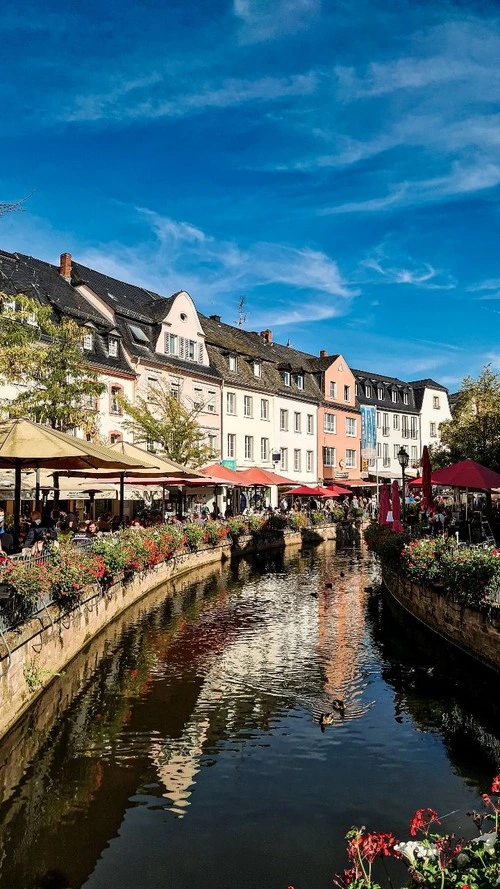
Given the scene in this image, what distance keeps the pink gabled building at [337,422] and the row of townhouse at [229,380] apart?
0.10 m

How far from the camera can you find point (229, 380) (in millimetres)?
47438

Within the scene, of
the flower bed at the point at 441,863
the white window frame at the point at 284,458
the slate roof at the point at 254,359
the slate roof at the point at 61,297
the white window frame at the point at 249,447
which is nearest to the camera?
the flower bed at the point at 441,863

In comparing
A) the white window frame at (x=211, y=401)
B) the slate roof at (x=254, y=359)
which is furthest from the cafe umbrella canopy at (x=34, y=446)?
the slate roof at (x=254, y=359)

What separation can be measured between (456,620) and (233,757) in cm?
724

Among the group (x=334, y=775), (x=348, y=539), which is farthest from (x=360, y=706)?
(x=348, y=539)

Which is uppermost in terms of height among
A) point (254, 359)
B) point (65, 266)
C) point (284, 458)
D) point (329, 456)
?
point (65, 266)

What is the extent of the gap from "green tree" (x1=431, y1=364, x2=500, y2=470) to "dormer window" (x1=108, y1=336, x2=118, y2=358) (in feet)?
61.0

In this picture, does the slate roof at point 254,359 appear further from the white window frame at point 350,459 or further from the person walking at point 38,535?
the person walking at point 38,535

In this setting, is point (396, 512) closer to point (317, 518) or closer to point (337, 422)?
point (317, 518)

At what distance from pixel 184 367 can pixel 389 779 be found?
118 ft

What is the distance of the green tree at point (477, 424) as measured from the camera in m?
35.2

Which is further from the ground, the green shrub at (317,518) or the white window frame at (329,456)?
the white window frame at (329,456)

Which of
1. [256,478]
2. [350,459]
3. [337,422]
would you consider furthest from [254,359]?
[350,459]

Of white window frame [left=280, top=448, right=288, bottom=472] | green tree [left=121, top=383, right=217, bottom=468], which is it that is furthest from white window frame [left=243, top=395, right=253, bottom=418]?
green tree [left=121, top=383, right=217, bottom=468]
